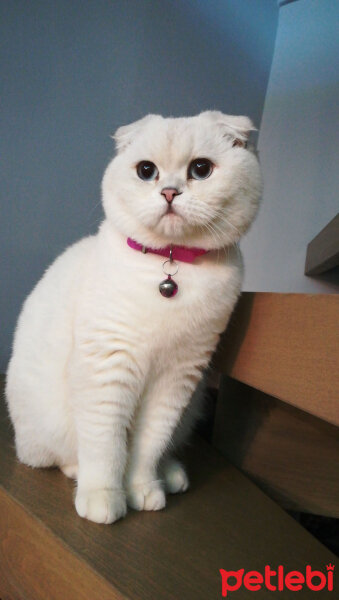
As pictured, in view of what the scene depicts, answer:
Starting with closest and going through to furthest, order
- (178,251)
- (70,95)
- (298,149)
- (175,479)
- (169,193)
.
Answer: (169,193)
(178,251)
(175,479)
(70,95)
(298,149)

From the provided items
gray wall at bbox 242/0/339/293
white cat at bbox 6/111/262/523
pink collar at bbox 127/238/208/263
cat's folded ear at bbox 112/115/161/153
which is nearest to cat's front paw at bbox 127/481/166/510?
white cat at bbox 6/111/262/523

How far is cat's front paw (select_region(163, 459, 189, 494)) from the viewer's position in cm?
102

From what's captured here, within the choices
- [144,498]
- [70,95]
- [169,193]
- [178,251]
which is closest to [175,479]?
[144,498]

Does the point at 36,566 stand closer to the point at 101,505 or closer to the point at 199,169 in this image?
the point at 101,505

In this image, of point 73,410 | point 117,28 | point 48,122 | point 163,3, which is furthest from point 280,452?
point 163,3

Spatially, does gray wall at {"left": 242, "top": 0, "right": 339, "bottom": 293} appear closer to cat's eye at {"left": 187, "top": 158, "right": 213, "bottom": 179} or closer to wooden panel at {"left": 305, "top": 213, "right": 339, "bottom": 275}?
Result: wooden panel at {"left": 305, "top": 213, "right": 339, "bottom": 275}

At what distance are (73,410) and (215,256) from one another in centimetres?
44

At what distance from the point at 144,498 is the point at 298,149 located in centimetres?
163

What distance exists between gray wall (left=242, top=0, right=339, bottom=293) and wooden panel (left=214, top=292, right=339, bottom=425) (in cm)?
97

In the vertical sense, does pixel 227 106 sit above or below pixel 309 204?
above

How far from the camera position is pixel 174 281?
87 centimetres

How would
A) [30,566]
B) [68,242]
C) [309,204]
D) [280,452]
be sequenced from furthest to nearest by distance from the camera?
[309,204] < [68,242] < [280,452] < [30,566]

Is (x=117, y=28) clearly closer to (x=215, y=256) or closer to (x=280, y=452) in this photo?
(x=215, y=256)

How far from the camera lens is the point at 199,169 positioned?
2.81ft
